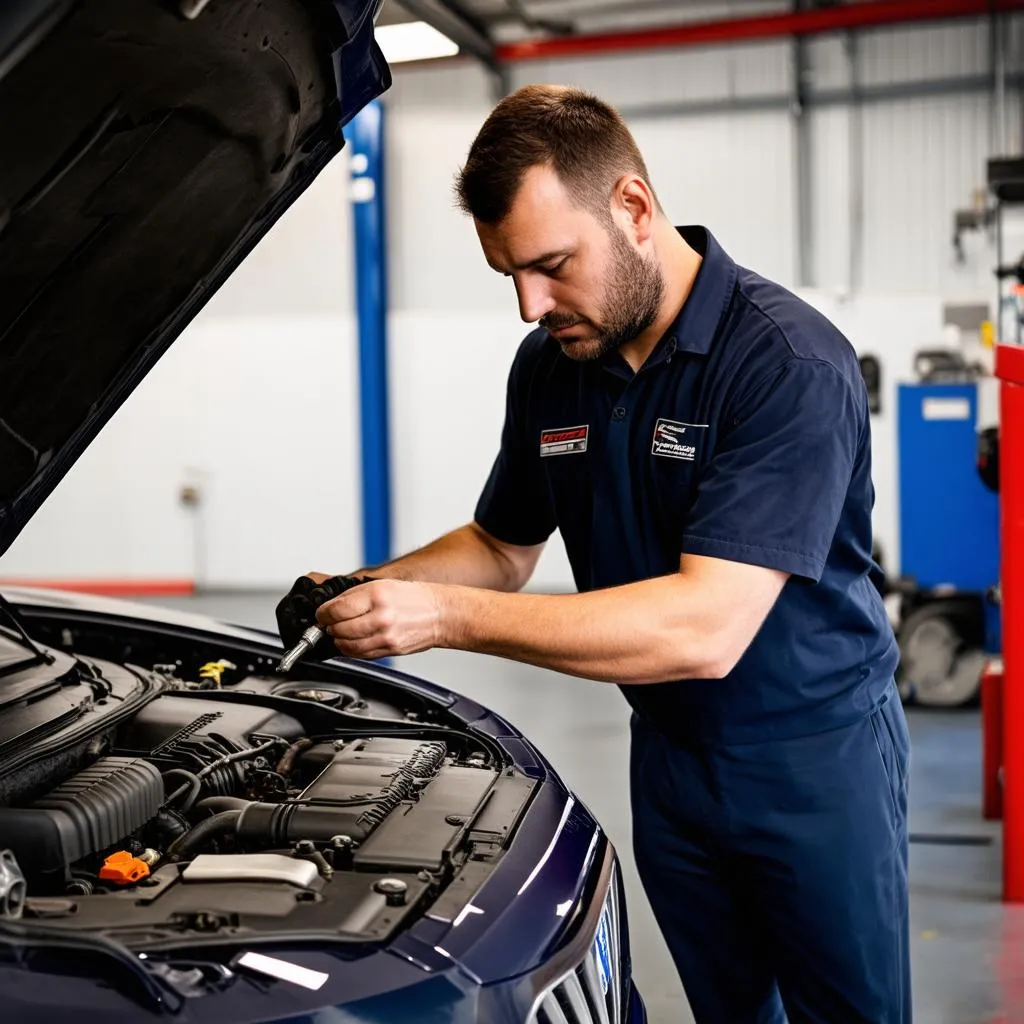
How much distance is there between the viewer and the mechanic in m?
1.54

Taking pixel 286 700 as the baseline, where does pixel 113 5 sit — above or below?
above

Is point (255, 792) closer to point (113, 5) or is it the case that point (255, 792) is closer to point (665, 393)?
point (665, 393)

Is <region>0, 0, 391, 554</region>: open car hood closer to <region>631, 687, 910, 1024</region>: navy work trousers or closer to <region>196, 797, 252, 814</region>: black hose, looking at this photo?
<region>196, 797, 252, 814</region>: black hose

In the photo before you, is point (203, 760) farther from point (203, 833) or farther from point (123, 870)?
point (123, 870)

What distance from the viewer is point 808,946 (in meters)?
1.72

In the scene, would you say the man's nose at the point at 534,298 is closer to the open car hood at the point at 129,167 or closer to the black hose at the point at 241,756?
the open car hood at the point at 129,167

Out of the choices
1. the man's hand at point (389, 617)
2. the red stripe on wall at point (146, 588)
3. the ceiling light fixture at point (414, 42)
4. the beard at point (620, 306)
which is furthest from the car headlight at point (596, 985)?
the red stripe on wall at point (146, 588)

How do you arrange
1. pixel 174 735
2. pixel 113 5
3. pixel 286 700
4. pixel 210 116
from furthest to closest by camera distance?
1. pixel 286 700
2. pixel 174 735
3. pixel 210 116
4. pixel 113 5

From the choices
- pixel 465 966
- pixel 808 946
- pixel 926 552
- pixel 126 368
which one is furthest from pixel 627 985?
pixel 926 552

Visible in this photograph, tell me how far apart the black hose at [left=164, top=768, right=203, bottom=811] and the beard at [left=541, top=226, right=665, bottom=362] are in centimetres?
77

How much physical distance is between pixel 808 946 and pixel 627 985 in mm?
260

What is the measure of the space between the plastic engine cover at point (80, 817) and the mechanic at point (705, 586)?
1.00 feet

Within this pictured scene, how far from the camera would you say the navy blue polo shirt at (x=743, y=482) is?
1555mm

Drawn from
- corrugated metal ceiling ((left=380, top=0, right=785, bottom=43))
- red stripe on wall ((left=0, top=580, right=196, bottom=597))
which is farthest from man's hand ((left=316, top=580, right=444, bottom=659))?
red stripe on wall ((left=0, top=580, right=196, bottom=597))
